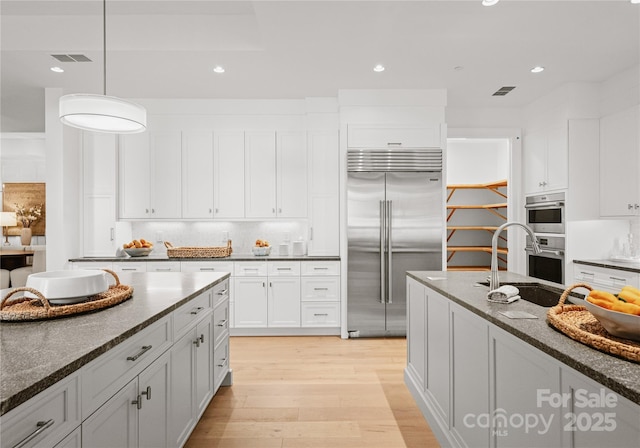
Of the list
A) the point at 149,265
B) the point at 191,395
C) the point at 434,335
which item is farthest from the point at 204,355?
the point at 149,265

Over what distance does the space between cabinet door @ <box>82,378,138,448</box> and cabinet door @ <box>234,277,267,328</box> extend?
9.14 ft

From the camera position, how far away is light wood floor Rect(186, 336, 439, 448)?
86.0 inches

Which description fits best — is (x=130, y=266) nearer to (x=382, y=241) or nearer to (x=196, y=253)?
(x=196, y=253)

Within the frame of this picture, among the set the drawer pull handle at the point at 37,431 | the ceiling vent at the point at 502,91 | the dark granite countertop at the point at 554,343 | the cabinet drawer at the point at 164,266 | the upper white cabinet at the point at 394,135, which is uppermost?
Answer: the ceiling vent at the point at 502,91

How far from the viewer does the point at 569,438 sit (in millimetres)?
1061

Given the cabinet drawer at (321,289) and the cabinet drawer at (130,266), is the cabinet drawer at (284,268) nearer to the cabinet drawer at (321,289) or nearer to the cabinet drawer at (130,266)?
the cabinet drawer at (321,289)

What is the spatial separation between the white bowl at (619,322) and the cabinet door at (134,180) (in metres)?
4.60

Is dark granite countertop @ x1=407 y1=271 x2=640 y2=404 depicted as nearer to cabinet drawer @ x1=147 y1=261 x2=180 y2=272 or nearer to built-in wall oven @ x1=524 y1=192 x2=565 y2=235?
built-in wall oven @ x1=524 y1=192 x2=565 y2=235

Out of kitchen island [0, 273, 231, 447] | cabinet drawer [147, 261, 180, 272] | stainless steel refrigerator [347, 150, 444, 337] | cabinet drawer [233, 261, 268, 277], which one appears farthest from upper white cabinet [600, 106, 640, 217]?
cabinet drawer [147, 261, 180, 272]

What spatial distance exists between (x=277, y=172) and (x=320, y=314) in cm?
181

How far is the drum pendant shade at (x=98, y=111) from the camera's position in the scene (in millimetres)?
1867

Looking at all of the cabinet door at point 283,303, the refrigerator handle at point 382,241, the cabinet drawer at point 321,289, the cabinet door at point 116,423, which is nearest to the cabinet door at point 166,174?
the cabinet door at point 283,303

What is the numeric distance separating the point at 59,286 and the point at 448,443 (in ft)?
6.71

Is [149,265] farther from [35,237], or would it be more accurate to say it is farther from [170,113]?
[35,237]
